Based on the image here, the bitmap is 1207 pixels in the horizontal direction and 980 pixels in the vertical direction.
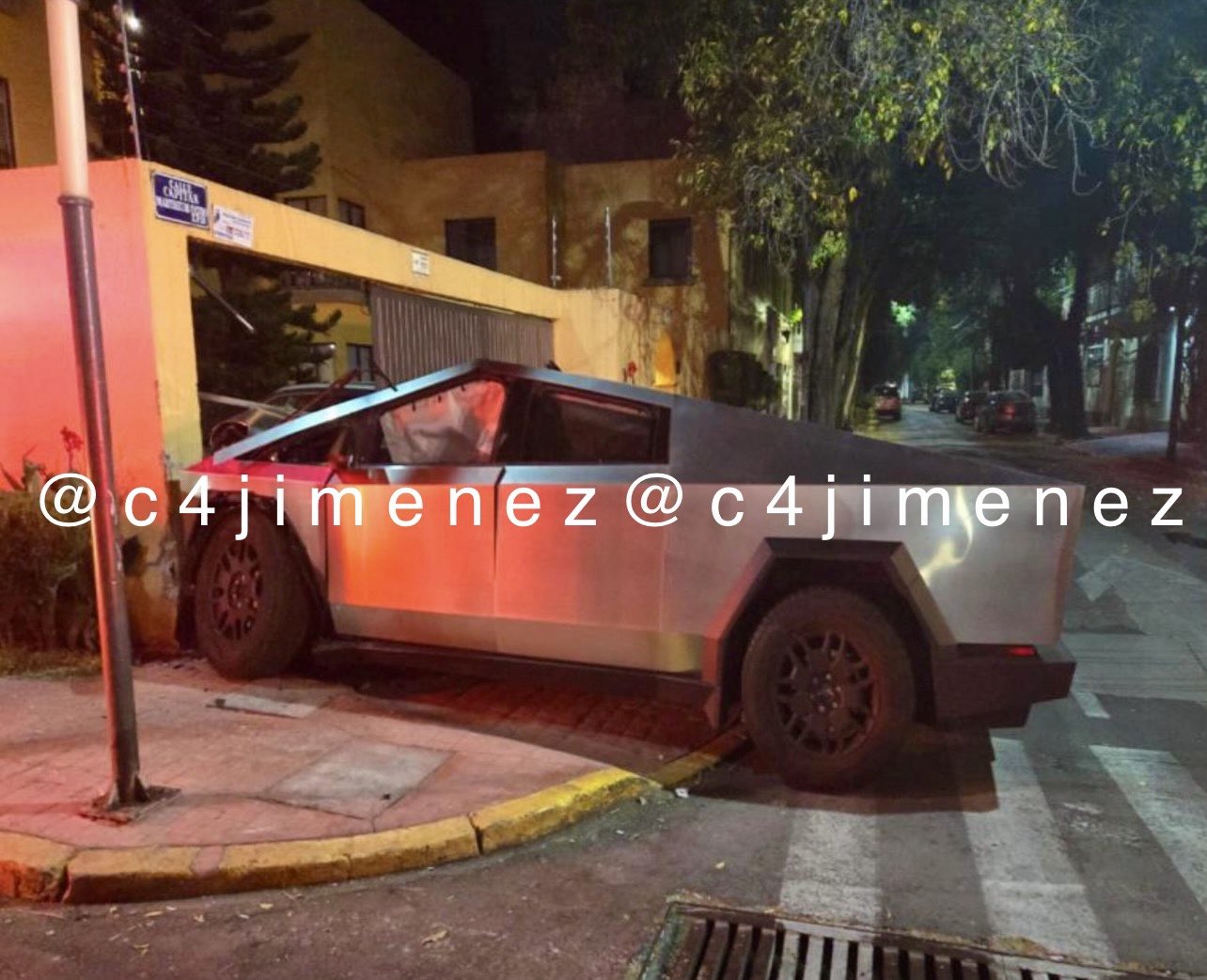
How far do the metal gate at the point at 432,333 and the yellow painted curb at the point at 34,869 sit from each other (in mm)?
5917

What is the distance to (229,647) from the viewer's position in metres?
5.59

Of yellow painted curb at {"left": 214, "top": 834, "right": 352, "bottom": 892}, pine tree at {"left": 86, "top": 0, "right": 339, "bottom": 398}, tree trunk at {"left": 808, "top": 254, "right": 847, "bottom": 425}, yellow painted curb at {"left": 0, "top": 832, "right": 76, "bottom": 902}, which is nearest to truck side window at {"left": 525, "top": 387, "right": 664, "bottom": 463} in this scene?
yellow painted curb at {"left": 214, "top": 834, "right": 352, "bottom": 892}

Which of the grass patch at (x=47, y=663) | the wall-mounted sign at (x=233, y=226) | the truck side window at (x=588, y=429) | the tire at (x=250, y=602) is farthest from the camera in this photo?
the wall-mounted sign at (x=233, y=226)

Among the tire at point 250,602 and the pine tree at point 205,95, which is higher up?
the pine tree at point 205,95

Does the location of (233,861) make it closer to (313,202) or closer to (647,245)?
(313,202)

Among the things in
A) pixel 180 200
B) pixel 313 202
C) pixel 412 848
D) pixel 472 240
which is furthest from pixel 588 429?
pixel 472 240

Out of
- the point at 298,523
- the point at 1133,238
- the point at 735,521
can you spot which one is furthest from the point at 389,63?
the point at 735,521

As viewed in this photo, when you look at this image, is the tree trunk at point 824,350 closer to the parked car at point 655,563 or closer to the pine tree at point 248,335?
the pine tree at point 248,335

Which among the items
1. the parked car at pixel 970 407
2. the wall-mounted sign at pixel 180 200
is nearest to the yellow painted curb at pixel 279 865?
the wall-mounted sign at pixel 180 200

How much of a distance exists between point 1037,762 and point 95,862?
4311 millimetres

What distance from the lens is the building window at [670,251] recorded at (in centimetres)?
2117

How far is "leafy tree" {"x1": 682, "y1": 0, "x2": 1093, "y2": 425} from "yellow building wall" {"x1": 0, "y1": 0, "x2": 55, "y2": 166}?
925cm

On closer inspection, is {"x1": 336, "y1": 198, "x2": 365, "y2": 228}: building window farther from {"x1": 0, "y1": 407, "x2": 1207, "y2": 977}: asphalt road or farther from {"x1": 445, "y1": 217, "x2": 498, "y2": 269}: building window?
{"x1": 0, "y1": 407, "x2": 1207, "y2": 977}: asphalt road

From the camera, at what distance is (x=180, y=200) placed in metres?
6.13
